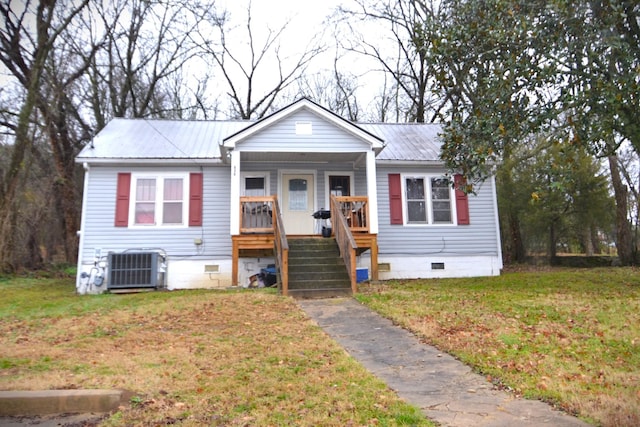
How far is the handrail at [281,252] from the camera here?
9172 mm

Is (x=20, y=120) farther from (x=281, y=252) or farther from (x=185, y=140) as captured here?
(x=281, y=252)

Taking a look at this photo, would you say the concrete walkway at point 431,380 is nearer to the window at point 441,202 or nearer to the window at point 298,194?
the window at point 298,194

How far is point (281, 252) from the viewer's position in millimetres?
9758

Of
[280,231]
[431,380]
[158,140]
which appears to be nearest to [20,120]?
[158,140]

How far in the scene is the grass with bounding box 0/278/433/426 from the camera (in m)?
3.43

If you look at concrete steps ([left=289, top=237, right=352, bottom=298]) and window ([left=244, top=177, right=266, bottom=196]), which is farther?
window ([left=244, top=177, right=266, bottom=196])

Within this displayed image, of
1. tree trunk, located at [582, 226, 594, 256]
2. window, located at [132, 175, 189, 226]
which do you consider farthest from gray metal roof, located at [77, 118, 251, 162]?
tree trunk, located at [582, 226, 594, 256]

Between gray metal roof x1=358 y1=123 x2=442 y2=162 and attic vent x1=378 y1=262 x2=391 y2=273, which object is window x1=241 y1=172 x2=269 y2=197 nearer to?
gray metal roof x1=358 y1=123 x2=442 y2=162

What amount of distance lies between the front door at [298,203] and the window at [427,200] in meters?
2.81

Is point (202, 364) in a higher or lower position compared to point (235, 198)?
lower

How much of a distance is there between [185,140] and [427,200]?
737cm

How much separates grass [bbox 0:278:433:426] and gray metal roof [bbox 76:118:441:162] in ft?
16.8

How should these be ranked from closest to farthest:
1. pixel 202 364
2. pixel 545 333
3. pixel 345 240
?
pixel 202 364
pixel 545 333
pixel 345 240

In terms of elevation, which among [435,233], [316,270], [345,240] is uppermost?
[435,233]
